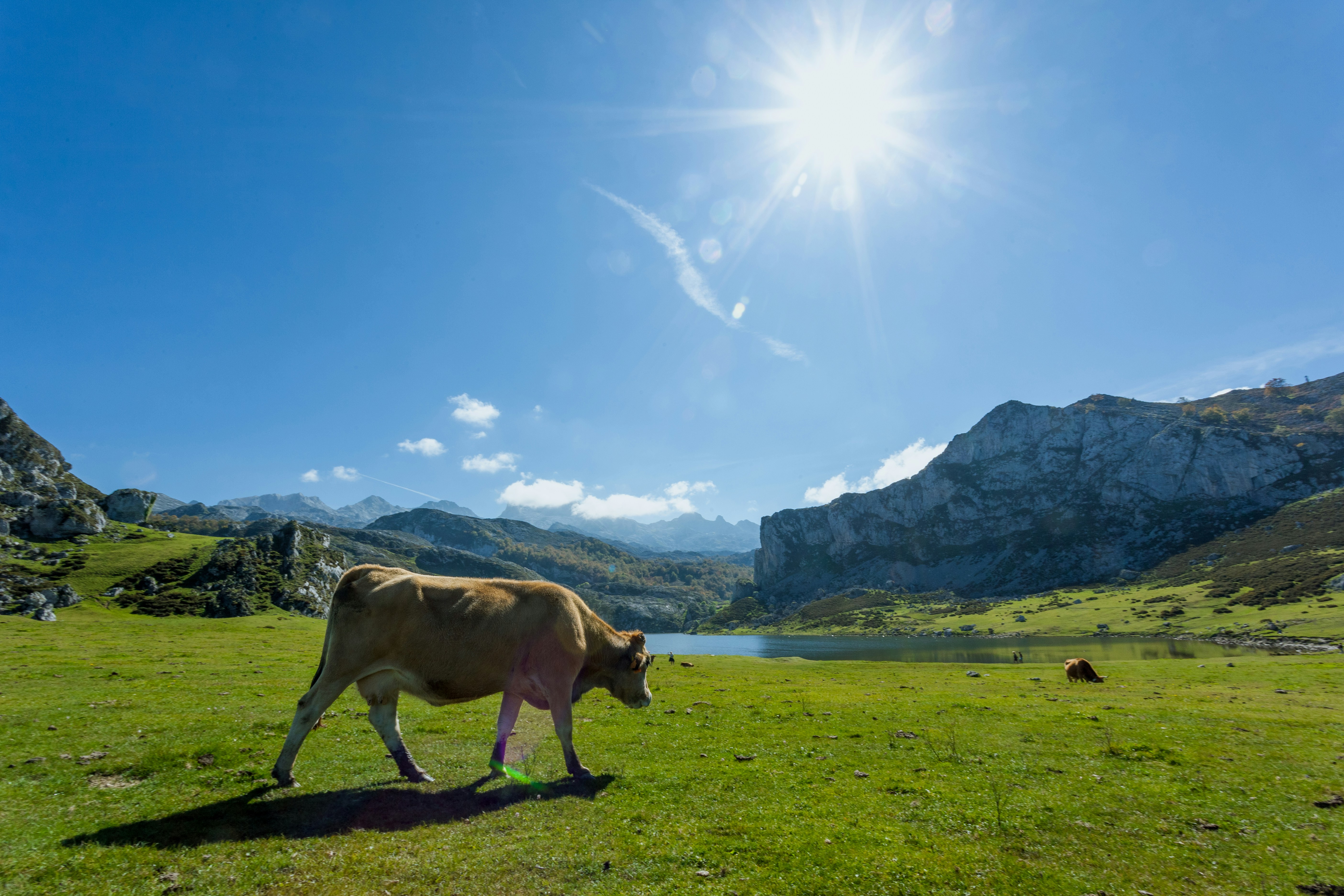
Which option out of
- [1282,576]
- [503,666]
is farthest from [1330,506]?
[503,666]

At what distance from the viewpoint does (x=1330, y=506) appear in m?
191

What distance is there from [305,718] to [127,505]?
192m

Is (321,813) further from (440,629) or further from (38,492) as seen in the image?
(38,492)

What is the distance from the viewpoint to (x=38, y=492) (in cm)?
11050

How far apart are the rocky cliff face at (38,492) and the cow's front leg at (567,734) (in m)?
140

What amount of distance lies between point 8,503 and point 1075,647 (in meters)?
212

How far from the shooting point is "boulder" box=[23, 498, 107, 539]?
99688 millimetres

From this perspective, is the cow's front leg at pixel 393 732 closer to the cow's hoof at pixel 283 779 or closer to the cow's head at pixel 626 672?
the cow's hoof at pixel 283 779

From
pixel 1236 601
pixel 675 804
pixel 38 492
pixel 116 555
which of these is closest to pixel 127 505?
pixel 38 492

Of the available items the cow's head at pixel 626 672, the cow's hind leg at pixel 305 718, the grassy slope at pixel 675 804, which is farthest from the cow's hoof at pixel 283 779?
the cow's head at pixel 626 672

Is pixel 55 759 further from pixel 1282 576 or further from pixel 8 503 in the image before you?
pixel 1282 576

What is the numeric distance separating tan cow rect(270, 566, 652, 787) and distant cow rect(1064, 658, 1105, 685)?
138ft

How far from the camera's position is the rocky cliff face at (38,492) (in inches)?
3916

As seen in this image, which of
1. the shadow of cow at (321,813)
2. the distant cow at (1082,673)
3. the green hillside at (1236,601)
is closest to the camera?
the shadow of cow at (321,813)
